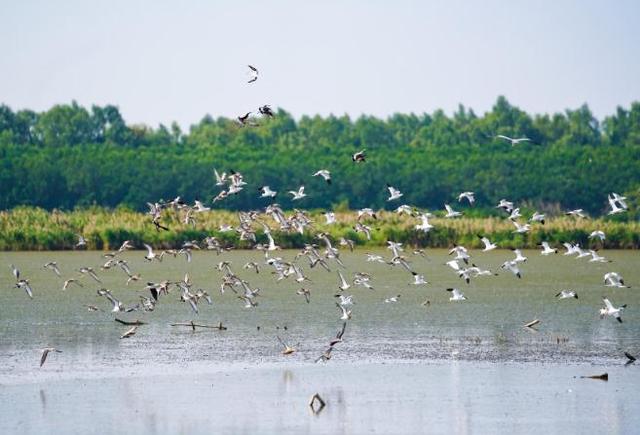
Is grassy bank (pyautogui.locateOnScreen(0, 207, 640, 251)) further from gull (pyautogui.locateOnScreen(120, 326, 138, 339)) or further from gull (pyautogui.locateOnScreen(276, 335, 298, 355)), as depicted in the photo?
gull (pyautogui.locateOnScreen(276, 335, 298, 355))

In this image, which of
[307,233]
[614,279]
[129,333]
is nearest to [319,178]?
[307,233]

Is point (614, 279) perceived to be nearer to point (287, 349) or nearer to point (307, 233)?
point (287, 349)

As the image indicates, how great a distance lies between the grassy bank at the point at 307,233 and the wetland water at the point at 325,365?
1690 cm

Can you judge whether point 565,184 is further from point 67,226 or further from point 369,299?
point 369,299

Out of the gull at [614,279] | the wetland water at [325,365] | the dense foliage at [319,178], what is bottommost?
the wetland water at [325,365]

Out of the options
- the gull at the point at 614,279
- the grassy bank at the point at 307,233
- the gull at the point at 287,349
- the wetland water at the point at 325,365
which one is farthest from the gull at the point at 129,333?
the grassy bank at the point at 307,233

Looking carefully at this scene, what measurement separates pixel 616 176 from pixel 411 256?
37.0 metres

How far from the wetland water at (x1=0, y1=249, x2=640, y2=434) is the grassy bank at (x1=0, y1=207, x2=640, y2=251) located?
55.4 ft

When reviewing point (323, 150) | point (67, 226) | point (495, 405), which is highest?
point (323, 150)

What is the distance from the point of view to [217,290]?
135 ft

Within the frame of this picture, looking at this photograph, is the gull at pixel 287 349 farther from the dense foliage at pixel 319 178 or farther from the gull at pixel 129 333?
the dense foliage at pixel 319 178

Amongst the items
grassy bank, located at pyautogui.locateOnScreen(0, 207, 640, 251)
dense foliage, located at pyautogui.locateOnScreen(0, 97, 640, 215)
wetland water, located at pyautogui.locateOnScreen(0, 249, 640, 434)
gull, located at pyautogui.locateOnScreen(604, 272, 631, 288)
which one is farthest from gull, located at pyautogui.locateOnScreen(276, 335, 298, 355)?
dense foliage, located at pyautogui.locateOnScreen(0, 97, 640, 215)

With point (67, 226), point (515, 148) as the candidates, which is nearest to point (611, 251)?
point (67, 226)

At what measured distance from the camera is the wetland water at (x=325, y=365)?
22.3m
